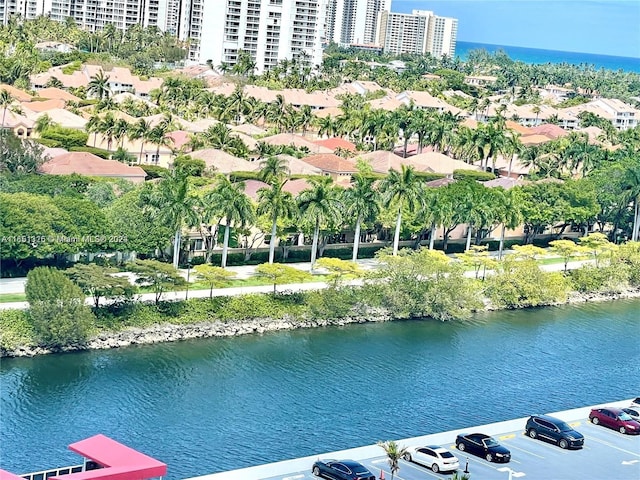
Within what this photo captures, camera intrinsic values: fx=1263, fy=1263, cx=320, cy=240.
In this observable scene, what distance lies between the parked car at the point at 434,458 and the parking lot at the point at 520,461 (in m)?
0.13

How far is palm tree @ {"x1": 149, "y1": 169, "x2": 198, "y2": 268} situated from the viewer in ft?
142

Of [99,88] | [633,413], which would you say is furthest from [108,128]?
[633,413]

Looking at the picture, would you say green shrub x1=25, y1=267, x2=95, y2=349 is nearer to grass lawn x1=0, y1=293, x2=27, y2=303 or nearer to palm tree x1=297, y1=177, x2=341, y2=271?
grass lawn x1=0, y1=293, x2=27, y2=303

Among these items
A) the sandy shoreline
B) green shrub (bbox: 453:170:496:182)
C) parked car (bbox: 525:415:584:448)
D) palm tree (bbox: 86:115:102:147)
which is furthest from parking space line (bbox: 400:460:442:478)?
green shrub (bbox: 453:170:496:182)

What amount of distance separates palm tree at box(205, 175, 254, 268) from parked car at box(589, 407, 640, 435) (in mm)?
17512

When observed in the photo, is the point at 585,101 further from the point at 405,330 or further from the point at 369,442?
the point at 369,442

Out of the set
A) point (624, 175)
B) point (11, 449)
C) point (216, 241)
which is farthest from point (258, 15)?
point (11, 449)

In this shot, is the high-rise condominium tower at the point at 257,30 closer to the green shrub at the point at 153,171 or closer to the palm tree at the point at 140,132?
the palm tree at the point at 140,132

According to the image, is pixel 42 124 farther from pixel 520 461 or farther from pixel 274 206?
pixel 520 461

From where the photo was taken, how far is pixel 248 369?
3647cm

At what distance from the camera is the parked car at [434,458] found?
2747cm

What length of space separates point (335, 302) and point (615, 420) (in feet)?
43.4

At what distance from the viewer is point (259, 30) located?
117000 millimetres

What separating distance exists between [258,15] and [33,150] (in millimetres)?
65721
